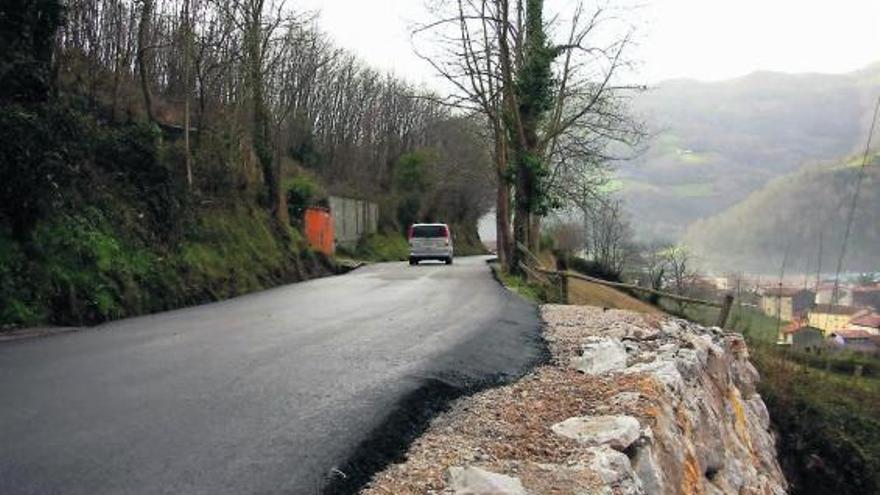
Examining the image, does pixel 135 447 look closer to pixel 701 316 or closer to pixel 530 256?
pixel 530 256

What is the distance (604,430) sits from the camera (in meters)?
6.45

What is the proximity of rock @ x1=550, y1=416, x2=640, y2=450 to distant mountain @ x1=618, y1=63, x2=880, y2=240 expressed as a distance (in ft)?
376

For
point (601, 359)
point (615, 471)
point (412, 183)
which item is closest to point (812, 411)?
point (601, 359)

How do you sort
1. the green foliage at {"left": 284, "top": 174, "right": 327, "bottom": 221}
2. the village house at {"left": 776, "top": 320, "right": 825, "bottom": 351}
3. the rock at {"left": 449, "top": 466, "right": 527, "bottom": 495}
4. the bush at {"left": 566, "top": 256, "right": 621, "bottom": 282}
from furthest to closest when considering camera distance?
the bush at {"left": 566, "top": 256, "right": 621, "bottom": 282} < the green foliage at {"left": 284, "top": 174, "right": 327, "bottom": 221} < the village house at {"left": 776, "top": 320, "right": 825, "bottom": 351} < the rock at {"left": 449, "top": 466, "right": 527, "bottom": 495}

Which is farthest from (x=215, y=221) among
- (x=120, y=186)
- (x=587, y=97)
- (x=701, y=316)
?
(x=701, y=316)

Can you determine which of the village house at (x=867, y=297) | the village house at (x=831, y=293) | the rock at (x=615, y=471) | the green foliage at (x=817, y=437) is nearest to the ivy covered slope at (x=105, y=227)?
the rock at (x=615, y=471)

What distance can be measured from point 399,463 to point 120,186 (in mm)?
14643

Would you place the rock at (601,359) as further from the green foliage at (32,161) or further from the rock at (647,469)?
the green foliage at (32,161)

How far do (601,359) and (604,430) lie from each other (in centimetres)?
349

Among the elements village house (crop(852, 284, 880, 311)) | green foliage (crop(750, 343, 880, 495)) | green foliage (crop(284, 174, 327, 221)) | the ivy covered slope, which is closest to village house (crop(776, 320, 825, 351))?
village house (crop(852, 284, 880, 311))

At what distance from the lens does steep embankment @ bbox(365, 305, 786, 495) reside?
17.7 feet

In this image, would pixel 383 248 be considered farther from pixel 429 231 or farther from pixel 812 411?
pixel 812 411

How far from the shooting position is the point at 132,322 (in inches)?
538

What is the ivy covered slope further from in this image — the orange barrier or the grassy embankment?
the grassy embankment
